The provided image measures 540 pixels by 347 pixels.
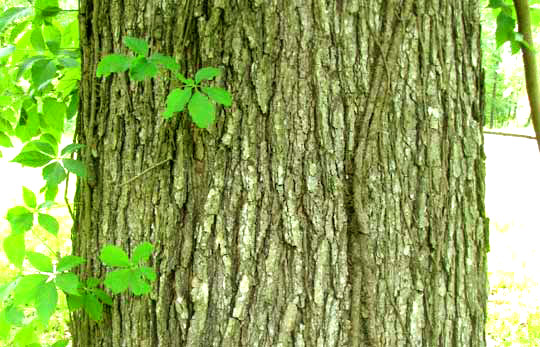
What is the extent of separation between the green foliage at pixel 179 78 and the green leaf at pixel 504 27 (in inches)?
36.4

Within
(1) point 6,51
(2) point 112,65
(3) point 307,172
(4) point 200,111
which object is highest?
(1) point 6,51

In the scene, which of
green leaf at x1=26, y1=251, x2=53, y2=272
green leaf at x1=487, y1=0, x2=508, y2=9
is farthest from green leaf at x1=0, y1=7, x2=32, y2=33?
green leaf at x1=487, y1=0, x2=508, y2=9

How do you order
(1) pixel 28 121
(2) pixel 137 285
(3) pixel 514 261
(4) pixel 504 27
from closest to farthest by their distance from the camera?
(2) pixel 137 285
(4) pixel 504 27
(1) pixel 28 121
(3) pixel 514 261

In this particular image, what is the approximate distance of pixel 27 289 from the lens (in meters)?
1.24

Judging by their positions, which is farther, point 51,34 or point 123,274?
point 51,34

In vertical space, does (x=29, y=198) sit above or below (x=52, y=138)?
below

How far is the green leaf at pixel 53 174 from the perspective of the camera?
1.46 m

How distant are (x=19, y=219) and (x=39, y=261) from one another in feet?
0.77

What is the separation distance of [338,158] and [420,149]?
0.21 metres

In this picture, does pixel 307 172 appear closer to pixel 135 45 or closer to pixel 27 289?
pixel 135 45

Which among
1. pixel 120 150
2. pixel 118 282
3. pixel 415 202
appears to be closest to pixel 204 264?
pixel 118 282

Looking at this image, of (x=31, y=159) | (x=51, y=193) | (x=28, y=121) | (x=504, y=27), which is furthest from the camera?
(x=28, y=121)

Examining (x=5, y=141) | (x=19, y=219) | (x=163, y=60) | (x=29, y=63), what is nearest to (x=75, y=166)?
(x=19, y=219)

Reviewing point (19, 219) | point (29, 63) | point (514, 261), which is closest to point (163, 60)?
point (29, 63)
